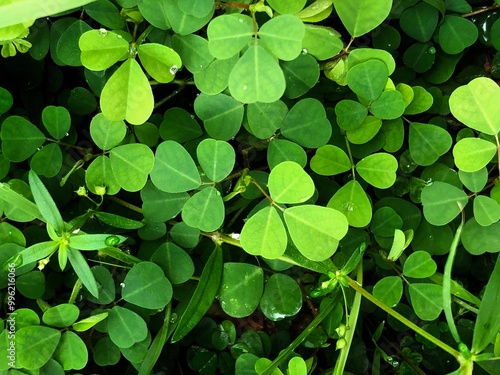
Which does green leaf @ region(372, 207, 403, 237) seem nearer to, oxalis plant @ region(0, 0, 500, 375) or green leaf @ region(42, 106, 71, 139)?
oxalis plant @ region(0, 0, 500, 375)

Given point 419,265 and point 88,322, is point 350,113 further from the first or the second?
point 88,322

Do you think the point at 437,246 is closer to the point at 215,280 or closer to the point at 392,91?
the point at 392,91

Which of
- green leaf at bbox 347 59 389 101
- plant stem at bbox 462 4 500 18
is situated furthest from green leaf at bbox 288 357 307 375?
Answer: plant stem at bbox 462 4 500 18

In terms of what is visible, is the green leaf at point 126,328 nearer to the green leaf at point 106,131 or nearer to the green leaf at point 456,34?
the green leaf at point 106,131

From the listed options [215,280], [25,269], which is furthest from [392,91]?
[25,269]

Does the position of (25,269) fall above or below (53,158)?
below

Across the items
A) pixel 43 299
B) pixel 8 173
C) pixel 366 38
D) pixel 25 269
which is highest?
pixel 366 38

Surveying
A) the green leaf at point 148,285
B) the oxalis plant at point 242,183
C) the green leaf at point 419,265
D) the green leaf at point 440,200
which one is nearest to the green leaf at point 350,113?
the oxalis plant at point 242,183
